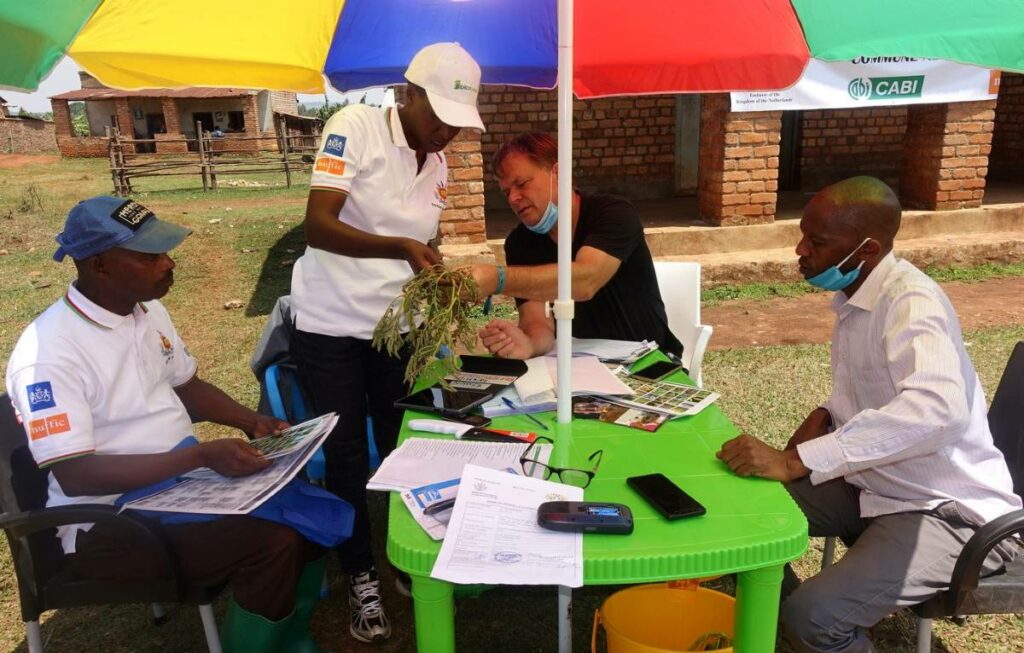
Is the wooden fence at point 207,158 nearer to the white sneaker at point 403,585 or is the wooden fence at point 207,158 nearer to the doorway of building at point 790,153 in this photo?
the doorway of building at point 790,153

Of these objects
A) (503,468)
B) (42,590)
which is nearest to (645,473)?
(503,468)

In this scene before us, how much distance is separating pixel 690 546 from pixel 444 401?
108 centimetres

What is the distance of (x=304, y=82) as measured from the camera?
10.0ft

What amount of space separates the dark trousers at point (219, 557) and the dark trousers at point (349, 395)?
597 millimetres

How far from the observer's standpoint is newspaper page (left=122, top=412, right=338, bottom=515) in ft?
6.72

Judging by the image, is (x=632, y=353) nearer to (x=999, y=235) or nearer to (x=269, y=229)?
(x=999, y=235)

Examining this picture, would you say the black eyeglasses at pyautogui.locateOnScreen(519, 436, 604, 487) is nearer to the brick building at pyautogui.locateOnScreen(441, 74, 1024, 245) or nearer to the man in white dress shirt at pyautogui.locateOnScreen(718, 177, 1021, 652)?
the man in white dress shirt at pyautogui.locateOnScreen(718, 177, 1021, 652)

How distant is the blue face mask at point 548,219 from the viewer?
2.89 meters

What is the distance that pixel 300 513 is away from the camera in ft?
7.57

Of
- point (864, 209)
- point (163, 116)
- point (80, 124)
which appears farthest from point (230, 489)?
point (80, 124)

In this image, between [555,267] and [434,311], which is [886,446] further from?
[434,311]

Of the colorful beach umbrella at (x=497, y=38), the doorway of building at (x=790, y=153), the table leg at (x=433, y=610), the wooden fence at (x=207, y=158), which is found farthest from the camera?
the wooden fence at (x=207, y=158)

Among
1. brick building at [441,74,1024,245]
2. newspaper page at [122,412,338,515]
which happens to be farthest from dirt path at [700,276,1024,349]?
newspaper page at [122,412,338,515]

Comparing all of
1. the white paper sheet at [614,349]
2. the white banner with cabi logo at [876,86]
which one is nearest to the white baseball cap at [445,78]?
the white paper sheet at [614,349]
